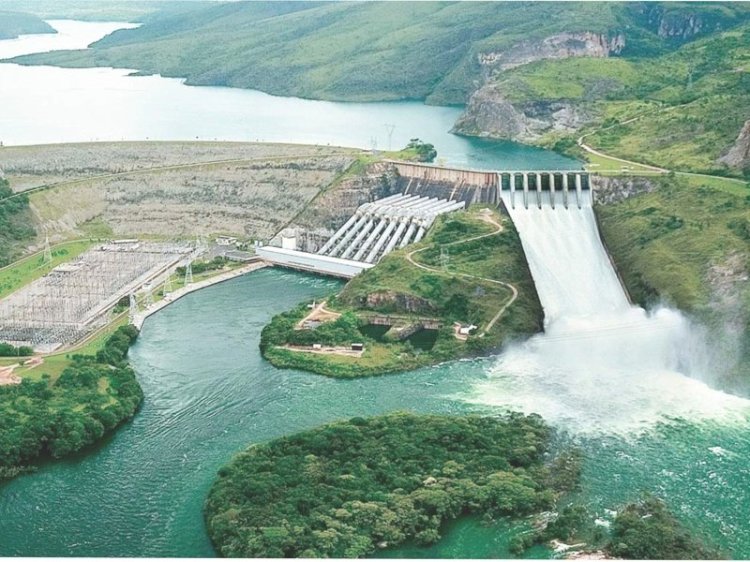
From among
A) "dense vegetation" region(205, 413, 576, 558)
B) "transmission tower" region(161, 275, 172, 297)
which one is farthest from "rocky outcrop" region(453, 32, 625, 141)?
"dense vegetation" region(205, 413, 576, 558)

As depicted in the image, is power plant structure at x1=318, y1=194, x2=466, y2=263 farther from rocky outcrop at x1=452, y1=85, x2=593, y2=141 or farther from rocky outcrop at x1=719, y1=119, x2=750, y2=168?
rocky outcrop at x1=452, y1=85, x2=593, y2=141

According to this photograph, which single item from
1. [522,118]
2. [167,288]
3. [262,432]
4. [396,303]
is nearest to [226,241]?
[167,288]

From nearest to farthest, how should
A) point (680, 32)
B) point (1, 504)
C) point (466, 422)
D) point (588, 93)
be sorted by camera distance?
point (1, 504) < point (466, 422) < point (588, 93) < point (680, 32)

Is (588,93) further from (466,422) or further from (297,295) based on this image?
(466,422)

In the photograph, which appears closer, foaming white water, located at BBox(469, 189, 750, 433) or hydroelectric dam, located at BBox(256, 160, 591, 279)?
foaming white water, located at BBox(469, 189, 750, 433)

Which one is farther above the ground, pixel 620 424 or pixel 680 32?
pixel 680 32

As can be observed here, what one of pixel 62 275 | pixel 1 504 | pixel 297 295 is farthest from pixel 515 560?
pixel 62 275
